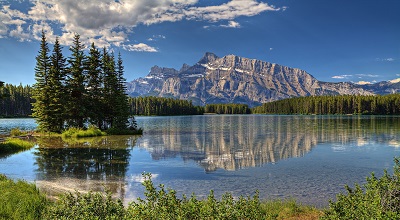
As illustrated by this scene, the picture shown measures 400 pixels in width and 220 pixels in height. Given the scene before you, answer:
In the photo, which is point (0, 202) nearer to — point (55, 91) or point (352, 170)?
point (352, 170)

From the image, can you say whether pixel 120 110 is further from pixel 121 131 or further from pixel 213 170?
pixel 213 170

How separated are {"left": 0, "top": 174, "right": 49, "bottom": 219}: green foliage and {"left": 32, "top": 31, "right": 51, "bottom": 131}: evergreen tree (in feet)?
147

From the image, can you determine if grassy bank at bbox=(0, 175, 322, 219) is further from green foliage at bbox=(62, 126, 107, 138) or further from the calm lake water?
green foliage at bbox=(62, 126, 107, 138)

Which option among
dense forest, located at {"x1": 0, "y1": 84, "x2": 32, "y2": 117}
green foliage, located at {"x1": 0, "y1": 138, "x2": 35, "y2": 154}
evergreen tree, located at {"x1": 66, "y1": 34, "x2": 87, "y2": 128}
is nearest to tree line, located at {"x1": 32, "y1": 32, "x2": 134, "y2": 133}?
evergreen tree, located at {"x1": 66, "y1": 34, "x2": 87, "y2": 128}

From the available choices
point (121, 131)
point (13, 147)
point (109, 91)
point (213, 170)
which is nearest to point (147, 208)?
point (213, 170)

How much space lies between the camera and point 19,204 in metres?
10.5

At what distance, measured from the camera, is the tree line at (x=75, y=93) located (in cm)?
5388

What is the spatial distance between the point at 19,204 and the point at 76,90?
47382 millimetres

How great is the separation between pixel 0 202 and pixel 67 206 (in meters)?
3.57

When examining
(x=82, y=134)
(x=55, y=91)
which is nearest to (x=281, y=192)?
(x=82, y=134)

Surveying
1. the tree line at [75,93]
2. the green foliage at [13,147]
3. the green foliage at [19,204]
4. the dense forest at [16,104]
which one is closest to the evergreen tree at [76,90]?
the tree line at [75,93]

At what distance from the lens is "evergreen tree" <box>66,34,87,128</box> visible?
177 ft

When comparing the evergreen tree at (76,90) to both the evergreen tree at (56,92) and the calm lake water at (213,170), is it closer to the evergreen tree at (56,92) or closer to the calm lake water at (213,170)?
the evergreen tree at (56,92)

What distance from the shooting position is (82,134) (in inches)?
1962
